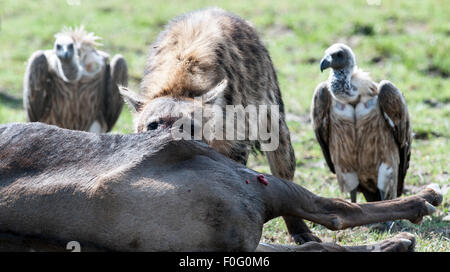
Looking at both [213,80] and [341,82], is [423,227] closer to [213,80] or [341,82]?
[341,82]

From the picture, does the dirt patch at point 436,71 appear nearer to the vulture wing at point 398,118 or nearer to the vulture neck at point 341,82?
the vulture wing at point 398,118

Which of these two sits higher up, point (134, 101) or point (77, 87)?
point (134, 101)

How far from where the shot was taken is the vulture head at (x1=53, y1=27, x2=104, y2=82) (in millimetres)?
7863

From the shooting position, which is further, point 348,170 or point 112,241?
point 348,170

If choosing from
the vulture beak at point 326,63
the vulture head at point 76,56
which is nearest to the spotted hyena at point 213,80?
the vulture beak at point 326,63

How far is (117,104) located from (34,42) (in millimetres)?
3382

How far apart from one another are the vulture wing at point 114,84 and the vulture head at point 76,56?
0.16m

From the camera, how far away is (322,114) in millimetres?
6430

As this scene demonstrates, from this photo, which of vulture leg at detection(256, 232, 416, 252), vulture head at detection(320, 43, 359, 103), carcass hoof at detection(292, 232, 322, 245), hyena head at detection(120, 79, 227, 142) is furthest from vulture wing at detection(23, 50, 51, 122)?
vulture leg at detection(256, 232, 416, 252)

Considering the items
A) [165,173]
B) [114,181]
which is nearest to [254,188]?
[165,173]

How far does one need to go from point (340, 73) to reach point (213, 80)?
59.8 inches

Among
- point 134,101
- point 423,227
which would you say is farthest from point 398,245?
point 134,101

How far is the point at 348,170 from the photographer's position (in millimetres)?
6363
